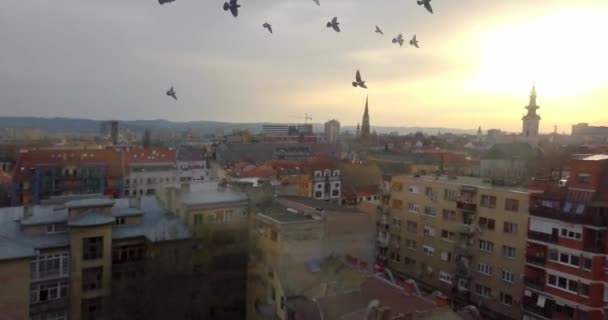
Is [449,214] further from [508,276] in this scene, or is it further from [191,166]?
[191,166]

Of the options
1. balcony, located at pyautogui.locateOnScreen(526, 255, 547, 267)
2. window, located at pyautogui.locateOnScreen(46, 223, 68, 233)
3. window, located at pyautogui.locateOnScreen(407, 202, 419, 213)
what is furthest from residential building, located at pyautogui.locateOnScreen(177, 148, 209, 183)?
balcony, located at pyautogui.locateOnScreen(526, 255, 547, 267)

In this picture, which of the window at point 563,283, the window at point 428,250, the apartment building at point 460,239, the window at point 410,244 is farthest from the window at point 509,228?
the window at point 410,244

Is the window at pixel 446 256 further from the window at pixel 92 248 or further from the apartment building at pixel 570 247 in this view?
the window at pixel 92 248

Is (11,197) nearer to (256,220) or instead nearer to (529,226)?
(256,220)

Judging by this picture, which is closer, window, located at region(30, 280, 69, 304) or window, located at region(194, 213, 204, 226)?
window, located at region(30, 280, 69, 304)

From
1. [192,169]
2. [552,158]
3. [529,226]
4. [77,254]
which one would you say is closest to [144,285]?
[77,254]

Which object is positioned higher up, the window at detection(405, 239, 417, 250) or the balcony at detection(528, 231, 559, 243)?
the balcony at detection(528, 231, 559, 243)

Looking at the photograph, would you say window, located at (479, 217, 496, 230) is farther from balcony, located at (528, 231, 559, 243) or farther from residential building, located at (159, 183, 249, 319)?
residential building, located at (159, 183, 249, 319)

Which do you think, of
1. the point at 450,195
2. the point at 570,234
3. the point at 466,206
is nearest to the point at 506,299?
the point at 466,206
